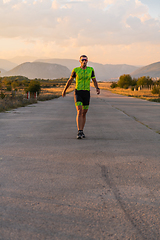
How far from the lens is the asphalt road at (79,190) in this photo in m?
3.04

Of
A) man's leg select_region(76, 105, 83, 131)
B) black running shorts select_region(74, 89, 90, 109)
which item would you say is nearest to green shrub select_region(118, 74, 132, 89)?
black running shorts select_region(74, 89, 90, 109)

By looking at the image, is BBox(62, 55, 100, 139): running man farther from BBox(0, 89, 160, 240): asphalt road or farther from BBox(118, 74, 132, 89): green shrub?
BBox(118, 74, 132, 89): green shrub

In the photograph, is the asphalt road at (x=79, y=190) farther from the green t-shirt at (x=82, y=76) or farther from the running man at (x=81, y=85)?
the green t-shirt at (x=82, y=76)

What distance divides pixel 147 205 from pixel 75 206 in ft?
2.93

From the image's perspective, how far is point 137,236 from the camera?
2.92 metres

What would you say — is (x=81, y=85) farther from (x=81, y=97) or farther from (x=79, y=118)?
(x=79, y=118)

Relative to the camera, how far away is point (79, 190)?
13.7 feet

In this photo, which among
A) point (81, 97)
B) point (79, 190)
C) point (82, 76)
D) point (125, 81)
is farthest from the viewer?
point (125, 81)

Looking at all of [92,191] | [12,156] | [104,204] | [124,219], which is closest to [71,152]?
[12,156]

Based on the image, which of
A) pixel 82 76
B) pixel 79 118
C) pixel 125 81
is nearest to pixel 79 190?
pixel 79 118

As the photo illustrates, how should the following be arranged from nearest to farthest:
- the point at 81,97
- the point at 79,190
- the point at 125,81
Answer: the point at 79,190 → the point at 81,97 → the point at 125,81

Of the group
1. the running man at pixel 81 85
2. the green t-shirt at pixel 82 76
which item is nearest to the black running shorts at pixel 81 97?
the running man at pixel 81 85

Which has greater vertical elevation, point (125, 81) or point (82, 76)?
point (125, 81)

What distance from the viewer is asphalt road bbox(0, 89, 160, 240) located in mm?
3045
